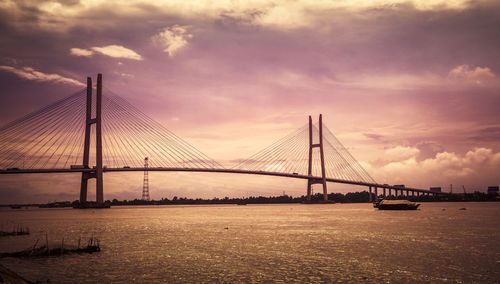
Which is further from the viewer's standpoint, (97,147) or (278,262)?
(97,147)

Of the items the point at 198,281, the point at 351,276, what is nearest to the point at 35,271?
the point at 198,281

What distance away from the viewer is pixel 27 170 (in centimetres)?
6819

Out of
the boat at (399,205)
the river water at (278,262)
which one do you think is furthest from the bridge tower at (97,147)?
the boat at (399,205)

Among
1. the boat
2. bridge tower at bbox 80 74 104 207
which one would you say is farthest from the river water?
the boat

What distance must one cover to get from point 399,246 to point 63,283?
67.2 feet

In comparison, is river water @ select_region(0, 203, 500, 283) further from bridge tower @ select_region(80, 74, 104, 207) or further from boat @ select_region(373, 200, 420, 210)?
boat @ select_region(373, 200, 420, 210)

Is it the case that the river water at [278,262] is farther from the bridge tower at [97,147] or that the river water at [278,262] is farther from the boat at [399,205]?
the boat at [399,205]

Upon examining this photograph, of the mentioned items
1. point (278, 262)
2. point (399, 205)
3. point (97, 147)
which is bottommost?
point (399, 205)

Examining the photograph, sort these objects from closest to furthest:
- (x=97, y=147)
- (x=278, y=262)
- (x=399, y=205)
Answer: (x=278, y=262)
(x=97, y=147)
(x=399, y=205)

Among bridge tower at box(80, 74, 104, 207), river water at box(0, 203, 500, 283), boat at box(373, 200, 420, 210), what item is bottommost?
boat at box(373, 200, 420, 210)

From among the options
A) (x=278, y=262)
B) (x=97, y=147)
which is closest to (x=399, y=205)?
(x=97, y=147)

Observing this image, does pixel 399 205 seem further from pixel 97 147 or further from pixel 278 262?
pixel 278 262

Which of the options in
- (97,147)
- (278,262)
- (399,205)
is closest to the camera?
(278,262)

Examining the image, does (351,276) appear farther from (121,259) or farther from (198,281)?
(121,259)
